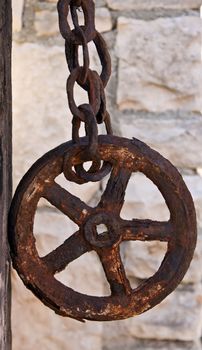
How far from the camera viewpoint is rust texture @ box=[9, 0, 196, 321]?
2.17ft

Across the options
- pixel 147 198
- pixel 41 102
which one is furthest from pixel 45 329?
pixel 41 102

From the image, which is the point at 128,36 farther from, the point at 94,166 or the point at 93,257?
the point at 94,166

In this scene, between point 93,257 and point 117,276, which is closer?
point 117,276

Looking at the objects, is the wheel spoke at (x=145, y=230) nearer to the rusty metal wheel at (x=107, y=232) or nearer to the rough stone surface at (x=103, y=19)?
the rusty metal wheel at (x=107, y=232)

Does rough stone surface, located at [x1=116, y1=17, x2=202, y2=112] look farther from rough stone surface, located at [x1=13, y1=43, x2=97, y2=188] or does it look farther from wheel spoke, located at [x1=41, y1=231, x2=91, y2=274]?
wheel spoke, located at [x1=41, y1=231, x2=91, y2=274]

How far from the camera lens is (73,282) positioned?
116 cm

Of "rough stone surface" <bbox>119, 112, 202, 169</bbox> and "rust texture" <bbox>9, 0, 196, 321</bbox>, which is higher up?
"rough stone surface" <bbox>119, 112, 202, 169</bbox>

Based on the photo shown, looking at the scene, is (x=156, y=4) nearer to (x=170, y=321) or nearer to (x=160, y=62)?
(x=160, y=62)

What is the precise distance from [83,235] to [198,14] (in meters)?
0.60

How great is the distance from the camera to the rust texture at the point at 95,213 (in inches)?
26.0

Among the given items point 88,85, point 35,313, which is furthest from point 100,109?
point 35,313

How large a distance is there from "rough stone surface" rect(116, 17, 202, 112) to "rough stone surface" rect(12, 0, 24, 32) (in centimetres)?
18

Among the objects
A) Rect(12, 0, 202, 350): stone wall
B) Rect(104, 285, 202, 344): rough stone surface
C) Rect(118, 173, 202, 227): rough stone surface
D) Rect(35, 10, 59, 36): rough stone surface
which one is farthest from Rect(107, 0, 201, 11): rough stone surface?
Rect(104, 285, 202, 344): rough stone surface

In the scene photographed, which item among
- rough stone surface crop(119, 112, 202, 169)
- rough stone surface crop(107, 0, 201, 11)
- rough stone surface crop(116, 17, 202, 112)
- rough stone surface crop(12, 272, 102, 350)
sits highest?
rough stone surface crop(107, 0, 201, 11)
